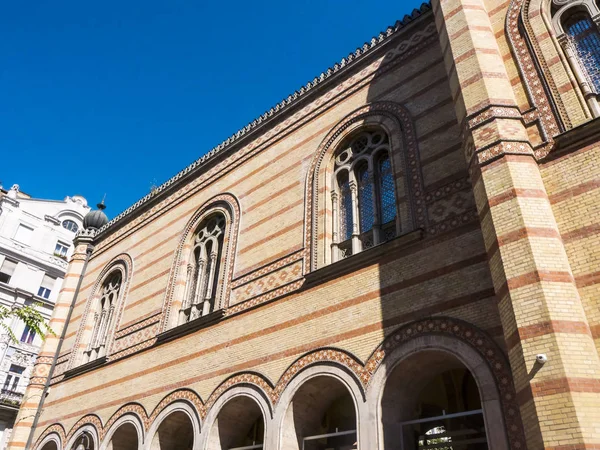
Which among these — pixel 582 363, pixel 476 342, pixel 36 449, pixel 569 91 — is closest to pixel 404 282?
pixel 476 342

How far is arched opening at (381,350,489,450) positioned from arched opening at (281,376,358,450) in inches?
32.5

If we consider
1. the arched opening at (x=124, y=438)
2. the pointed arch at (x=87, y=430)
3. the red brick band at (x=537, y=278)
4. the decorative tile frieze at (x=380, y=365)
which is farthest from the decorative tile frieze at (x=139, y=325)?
the red brick band at (x=537, y=278)

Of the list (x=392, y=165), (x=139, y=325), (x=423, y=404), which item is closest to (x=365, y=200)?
(x=392, y=165)

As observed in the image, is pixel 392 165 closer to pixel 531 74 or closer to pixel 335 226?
pixel 335 226

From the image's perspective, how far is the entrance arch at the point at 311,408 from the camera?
6961mm

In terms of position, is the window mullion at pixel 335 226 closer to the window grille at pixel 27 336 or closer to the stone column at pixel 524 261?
the stone column at pixel 524 261

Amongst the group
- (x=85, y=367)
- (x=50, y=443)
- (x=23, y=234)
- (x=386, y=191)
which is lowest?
(x=50, y=443)

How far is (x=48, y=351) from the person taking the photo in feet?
Answer: 45.0

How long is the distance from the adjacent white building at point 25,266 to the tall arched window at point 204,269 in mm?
13235

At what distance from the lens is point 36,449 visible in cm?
1167

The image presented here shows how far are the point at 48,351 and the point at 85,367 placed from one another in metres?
2.56

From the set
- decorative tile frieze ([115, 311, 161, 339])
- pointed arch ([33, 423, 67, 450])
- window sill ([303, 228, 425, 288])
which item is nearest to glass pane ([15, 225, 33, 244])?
pointed arch ([33, 423, 67, 450])

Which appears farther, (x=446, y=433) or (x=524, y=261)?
(x=446, y=433)

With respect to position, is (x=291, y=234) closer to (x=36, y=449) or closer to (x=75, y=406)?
(x=75, y=406)
